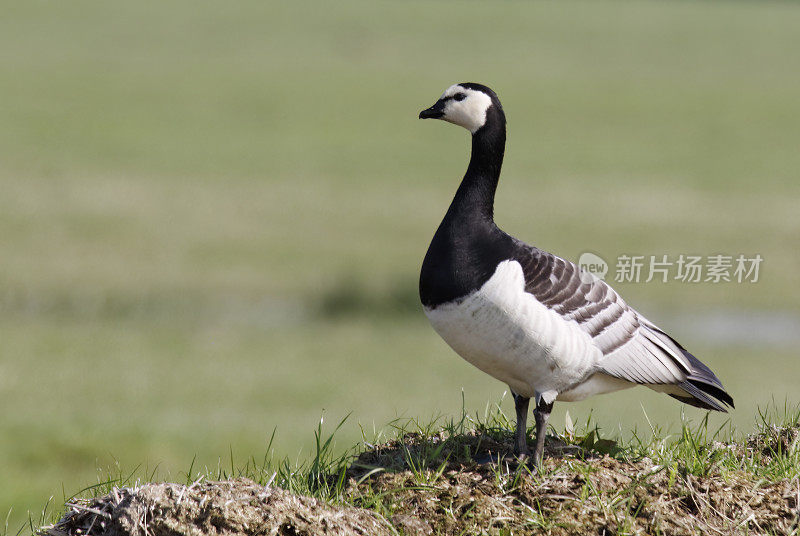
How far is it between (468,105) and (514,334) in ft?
4.79

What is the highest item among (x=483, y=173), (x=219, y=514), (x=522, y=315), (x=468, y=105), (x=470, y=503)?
(x=468, y=105)

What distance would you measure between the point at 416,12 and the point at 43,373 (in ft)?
157

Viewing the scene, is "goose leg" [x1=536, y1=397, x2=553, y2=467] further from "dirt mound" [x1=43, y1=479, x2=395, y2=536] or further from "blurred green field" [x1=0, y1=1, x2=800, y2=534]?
"blurred green field" [x1=0, y1=1, x2=800, y2=534]

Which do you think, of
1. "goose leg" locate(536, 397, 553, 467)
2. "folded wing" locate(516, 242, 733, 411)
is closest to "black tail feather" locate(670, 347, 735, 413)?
"folded wing" locate(516, 242, 733, 411)

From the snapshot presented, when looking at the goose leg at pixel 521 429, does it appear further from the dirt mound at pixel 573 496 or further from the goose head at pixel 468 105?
the goose head at pixel 468 105

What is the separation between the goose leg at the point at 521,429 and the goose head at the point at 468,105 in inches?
70.5

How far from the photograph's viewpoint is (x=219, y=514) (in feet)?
18.2

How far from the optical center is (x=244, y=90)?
→ 4303 cm

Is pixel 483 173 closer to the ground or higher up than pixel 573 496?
higher up

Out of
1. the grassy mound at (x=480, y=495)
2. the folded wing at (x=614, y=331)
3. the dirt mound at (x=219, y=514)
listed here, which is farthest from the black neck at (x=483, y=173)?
the dirt mound at (x=219, y=514)

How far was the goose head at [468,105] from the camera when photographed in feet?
21.5

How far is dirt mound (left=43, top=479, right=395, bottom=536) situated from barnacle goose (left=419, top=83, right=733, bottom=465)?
1264 millimetres

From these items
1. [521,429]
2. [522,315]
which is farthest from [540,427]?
[522,315]

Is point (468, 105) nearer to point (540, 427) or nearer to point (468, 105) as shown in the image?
point (468, 105)
